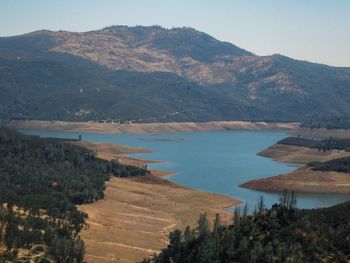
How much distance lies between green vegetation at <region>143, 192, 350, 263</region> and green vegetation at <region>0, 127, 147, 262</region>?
19.7 meters

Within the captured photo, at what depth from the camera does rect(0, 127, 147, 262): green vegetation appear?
317 ft

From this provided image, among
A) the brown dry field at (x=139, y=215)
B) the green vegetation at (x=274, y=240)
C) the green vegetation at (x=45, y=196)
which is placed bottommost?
the brown dry field at (x=139, y=215)

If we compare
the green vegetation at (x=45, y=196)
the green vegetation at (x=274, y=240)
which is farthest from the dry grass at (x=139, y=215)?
the green vegetation at (x=274, y=240)

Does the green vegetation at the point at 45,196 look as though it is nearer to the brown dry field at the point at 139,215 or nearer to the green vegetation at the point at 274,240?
the brown dry field at the point at 139,215

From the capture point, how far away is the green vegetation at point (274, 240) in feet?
236

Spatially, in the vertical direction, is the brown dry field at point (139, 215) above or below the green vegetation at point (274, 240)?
below

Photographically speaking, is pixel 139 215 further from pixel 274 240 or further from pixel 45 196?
pixel 274 240

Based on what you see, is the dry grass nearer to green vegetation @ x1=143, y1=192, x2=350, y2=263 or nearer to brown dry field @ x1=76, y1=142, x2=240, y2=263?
brown dry field @ x1=76, y1=142, x2=240, y2=263

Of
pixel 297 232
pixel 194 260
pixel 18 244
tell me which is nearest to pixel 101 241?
pixel 18 244

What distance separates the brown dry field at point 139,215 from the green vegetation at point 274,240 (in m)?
19.2

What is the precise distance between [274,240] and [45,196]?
227ft

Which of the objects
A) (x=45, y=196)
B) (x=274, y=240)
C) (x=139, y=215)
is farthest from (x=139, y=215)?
(x=274, y=240)

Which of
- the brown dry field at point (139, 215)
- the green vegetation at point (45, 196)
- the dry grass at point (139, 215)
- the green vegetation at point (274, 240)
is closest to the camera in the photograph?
the green vegetation at point (274, 240)

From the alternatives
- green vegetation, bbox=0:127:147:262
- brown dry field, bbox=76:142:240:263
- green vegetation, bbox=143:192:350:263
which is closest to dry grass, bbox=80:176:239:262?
brown dry field, bbox=76:142:240:263
